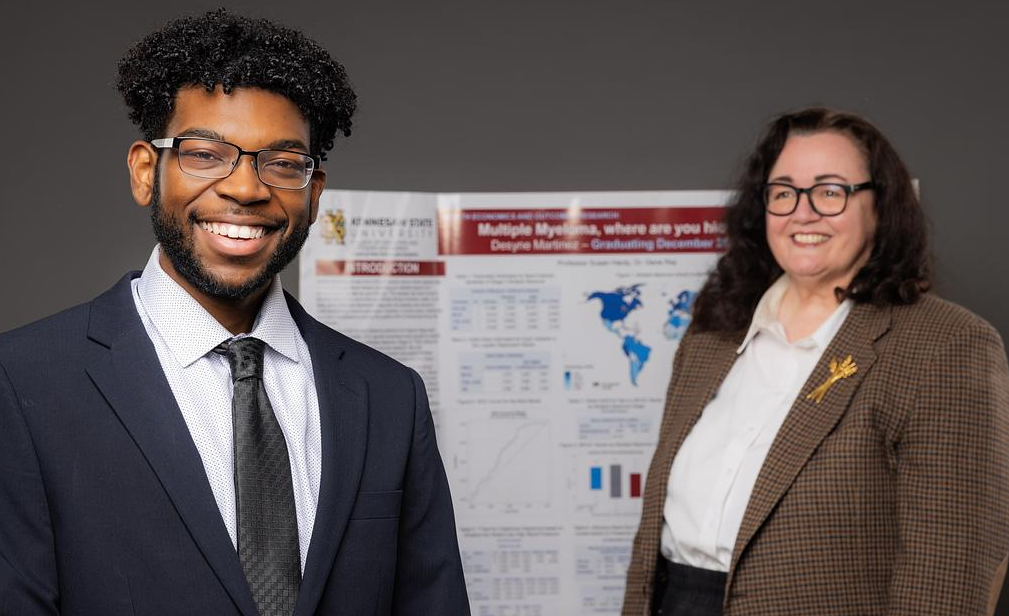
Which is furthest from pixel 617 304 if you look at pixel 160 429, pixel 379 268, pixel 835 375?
pixel 160 429

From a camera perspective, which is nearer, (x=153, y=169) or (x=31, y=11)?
(x=153, y=169)

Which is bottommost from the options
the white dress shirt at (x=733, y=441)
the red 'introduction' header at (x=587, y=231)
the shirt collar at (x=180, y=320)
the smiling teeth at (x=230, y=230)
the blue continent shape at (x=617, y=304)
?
the white dress shirt at (x=733, y=441)

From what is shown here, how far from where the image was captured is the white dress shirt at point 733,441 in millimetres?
1984

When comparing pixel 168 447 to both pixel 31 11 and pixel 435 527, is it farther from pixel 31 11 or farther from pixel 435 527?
pixel 31 11

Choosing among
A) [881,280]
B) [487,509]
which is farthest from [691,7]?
[487,509]

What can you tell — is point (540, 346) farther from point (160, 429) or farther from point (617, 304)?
point (160, 429)

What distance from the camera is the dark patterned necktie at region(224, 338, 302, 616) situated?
1.24m

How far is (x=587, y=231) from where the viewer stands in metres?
2.77

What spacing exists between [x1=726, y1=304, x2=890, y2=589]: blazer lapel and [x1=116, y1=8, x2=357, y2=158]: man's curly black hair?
1043 mm

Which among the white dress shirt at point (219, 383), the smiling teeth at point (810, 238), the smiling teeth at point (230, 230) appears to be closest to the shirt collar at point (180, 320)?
the white dress shirt at point (219, 383)

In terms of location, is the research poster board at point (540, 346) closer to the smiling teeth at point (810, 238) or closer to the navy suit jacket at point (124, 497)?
the smiling teeth at point (810, 238)

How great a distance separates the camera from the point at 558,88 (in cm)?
281

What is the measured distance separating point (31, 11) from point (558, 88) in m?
1.42

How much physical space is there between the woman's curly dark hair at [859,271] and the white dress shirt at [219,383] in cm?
116
